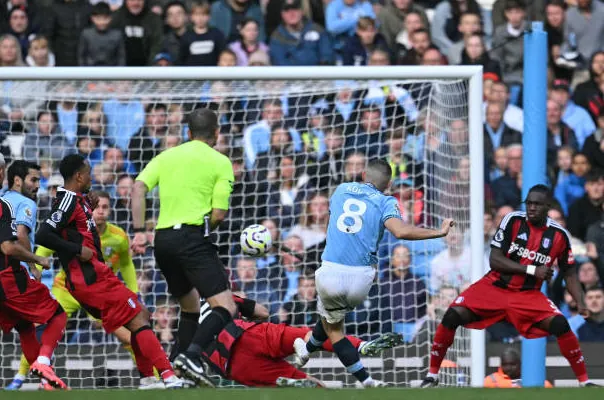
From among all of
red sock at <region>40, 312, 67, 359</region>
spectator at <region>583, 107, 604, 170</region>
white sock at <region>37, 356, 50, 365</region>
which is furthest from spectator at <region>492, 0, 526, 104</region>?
white sock at <region>37, 356, 50, 365</region>

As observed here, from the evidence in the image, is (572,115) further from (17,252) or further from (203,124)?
(17,252)

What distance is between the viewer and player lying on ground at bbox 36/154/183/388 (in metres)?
8.84

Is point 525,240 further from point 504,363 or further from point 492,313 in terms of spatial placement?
point 504,363

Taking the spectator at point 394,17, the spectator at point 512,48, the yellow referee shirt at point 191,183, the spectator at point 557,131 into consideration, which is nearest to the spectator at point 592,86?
the spectator at point 557,131

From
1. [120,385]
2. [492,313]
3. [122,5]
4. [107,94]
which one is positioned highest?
[122,5]

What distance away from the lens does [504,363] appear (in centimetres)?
1091

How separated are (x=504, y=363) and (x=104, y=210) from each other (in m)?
3.50

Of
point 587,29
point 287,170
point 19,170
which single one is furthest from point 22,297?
point 587,29

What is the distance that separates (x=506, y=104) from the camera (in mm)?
13242

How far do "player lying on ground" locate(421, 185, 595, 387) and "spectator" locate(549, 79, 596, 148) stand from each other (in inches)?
154

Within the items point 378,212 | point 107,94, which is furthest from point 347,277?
point 107,94

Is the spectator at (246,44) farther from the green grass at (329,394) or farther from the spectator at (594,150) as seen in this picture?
the green grass at (329,394)

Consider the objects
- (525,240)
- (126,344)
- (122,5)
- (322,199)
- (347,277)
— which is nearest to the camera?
(347,277)

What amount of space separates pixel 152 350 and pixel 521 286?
8.82ft
